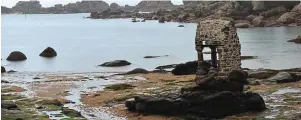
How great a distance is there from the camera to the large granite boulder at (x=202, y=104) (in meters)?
27.9

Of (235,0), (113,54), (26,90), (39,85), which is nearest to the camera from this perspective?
(26,90)

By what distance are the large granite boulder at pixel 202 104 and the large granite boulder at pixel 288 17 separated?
11247cm

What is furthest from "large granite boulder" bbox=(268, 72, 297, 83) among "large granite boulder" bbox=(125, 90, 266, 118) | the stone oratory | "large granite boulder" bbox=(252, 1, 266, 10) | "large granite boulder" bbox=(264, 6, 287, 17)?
"large granite boulder" bbox=(252, 1, 266, 10)

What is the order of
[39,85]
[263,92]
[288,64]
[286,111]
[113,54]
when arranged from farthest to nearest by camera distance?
[113,54]
[288,64]
[39,85]
[263,92]
[286,111]

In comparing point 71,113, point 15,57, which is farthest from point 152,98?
point 15,57

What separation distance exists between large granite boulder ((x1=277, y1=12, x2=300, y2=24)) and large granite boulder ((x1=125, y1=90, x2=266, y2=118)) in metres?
112

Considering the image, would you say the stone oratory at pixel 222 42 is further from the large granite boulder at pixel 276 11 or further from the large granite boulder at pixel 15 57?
the large granite boulder at pixel 276 11

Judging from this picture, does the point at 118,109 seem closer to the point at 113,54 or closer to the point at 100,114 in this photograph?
Result: the point at 100,114

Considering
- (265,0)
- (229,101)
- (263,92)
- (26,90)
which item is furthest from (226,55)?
(265,0)

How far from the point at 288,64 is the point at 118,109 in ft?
122

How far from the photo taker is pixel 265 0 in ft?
498

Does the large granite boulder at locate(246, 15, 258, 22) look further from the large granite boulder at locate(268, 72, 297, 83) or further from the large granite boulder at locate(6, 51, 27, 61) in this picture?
the large granite boulder at locate(268, 72, 297, 83)

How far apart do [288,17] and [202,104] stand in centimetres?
11660

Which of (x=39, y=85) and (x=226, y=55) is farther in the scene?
(x=39, y=85)
